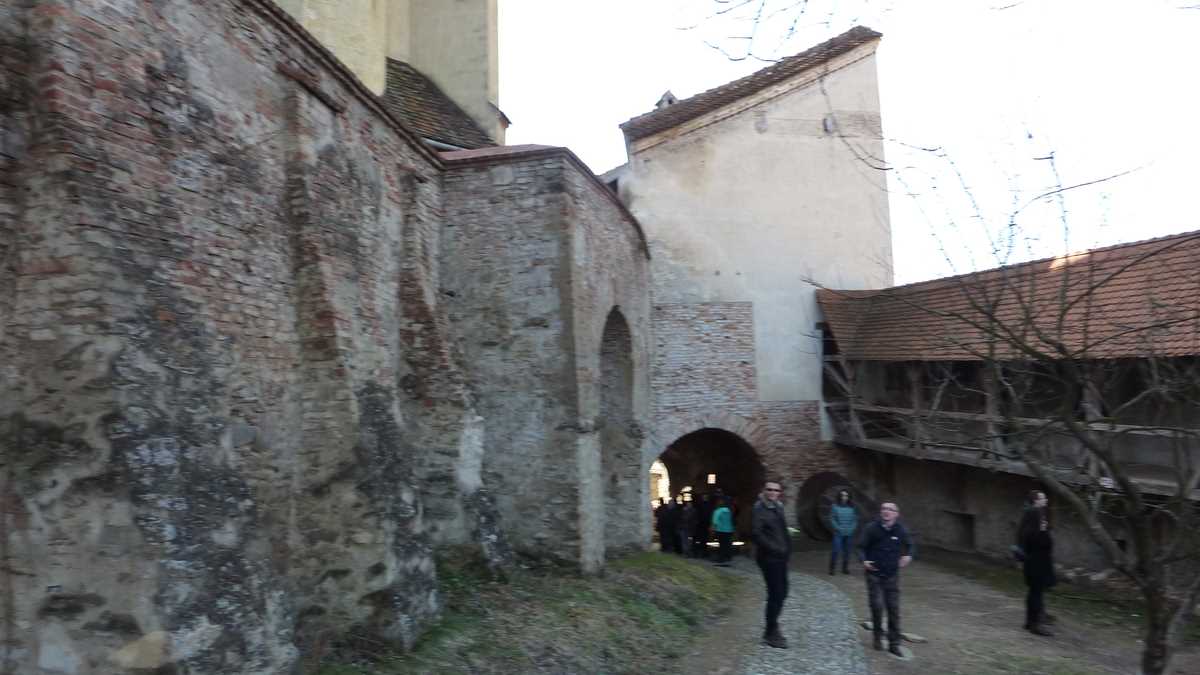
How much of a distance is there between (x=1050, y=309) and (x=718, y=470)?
922 centimetres

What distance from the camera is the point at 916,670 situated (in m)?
7.29

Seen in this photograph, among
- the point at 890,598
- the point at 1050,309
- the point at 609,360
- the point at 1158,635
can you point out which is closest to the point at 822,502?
the point at 609,360

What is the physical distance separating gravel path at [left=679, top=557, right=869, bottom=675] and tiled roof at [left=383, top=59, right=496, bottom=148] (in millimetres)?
8168

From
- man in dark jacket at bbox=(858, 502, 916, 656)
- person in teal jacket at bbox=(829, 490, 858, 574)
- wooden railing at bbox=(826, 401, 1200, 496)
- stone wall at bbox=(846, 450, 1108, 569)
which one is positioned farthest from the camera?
person in teal jacket at bbox=(829, 490, 858, 574)

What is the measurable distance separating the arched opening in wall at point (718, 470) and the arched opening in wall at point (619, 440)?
3834mm

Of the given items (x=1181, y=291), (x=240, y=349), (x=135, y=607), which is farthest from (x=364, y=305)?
(x=1181, y=291)

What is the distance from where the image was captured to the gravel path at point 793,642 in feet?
24.1

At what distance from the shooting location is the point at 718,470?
19016 mm

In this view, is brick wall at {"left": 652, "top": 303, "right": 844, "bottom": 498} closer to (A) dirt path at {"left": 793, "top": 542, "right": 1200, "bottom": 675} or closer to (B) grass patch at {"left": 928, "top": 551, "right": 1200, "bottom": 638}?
(B) grass patch at {"left": 928, "top": 551, "right": 1200, "bottom": 638}

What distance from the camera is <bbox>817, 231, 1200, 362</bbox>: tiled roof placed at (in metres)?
6.05

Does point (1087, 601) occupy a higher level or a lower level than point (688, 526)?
lower

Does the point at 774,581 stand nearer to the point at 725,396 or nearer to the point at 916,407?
the point at 916,407

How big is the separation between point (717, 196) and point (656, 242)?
1673 mm

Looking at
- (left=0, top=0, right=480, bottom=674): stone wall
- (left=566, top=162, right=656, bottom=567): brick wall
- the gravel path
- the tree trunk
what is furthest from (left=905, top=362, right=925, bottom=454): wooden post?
(left=0, top=0, right=480, bottom=674): stone wall
